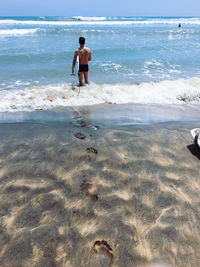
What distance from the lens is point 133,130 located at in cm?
467

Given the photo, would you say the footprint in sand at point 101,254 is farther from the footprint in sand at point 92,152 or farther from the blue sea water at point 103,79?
the blue sea water at point 103,79

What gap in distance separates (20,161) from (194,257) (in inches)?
104

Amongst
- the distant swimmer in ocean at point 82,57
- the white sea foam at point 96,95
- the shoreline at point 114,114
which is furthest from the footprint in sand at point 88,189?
the distant swimmer in ocean at point 82,57

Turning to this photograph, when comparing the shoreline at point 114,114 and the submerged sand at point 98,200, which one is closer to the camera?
the submerged sand at point 98,200

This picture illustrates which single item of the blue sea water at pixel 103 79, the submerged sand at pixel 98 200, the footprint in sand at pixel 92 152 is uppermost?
the footprint in sand at pixel 92 152

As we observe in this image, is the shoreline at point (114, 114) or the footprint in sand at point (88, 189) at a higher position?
the footprint in sand at point (88, 189)

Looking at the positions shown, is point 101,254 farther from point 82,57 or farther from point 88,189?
point 82,57

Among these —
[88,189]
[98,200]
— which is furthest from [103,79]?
[98,200]

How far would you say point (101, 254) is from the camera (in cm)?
217

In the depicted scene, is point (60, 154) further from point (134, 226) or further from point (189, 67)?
point (189, 67)

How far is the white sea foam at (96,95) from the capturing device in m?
6.38

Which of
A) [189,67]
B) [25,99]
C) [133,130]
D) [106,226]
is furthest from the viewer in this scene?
[189,67]

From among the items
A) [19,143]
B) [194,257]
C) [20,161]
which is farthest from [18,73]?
[194,257]

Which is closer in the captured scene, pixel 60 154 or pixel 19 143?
pixel 60 154
